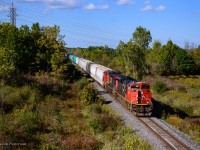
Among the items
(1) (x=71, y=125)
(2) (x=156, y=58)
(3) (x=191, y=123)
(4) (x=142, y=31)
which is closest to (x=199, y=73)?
(2) (x=156, y=58)

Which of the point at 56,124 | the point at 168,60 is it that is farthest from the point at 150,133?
the point at 168,60

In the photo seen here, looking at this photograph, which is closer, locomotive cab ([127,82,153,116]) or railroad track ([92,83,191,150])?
railroad track ([92,83,191,150])

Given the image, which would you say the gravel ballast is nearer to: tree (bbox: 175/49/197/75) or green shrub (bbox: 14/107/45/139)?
green shrub (bbox: 14/107/45/139)

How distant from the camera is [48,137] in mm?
20375

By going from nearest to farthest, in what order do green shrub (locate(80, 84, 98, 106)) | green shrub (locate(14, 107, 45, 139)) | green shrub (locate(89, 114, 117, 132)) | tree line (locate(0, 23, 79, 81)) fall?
green shrub (locate(14, 107, 45, 139)), green shrub (locate(89, 114, 117, 132)), green shrub (locate(80, 84, 98, 106)), tree line (locate(0, 23, 79, 81))

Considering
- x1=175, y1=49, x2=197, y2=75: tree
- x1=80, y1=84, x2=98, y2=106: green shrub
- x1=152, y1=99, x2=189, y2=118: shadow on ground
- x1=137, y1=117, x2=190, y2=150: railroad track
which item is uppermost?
x1=175, y1=49, x2=197, y2=75: tree

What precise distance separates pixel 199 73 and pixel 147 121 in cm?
6992

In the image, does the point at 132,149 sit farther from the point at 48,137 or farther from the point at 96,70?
the point at 96,70

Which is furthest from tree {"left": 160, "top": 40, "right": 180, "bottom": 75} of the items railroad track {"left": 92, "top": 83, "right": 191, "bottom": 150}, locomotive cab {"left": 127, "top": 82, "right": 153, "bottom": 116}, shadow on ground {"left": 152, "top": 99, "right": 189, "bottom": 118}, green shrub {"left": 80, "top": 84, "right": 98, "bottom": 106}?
railroad track {"left": 92, "top": 83, "right": 191, "bottom": 150}

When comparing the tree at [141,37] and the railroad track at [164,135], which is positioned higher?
the tree at [141,37]

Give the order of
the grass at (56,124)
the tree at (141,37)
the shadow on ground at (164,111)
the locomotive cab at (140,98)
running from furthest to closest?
the tree at (141,37), the shadow on ground at (164,111), the locomotive cab at (140,98), the grass at (56,124)

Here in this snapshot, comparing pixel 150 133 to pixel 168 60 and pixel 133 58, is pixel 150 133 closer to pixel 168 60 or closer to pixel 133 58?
pixel 133 58

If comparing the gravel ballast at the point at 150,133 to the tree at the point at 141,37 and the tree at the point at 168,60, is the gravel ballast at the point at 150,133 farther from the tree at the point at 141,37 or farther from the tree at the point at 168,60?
the tree at the point at 168,60

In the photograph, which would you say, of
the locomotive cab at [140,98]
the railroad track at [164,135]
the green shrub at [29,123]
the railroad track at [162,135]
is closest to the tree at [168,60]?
the locomotive cab at [140,98]
